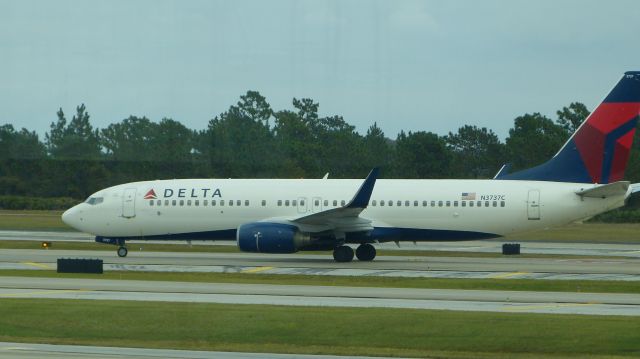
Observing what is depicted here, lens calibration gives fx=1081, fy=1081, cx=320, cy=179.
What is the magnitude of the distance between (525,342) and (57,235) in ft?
148

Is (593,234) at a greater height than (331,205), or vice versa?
(331,205)

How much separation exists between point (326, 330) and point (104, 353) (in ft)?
16.5

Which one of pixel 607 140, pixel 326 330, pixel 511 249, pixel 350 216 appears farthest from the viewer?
pixel 511 249

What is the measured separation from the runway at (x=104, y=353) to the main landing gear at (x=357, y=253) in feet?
75.8

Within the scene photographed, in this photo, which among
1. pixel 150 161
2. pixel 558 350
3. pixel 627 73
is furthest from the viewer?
pixel 150 161

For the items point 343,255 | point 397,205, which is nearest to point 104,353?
point 343,255

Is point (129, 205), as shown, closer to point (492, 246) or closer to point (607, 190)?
point (607, 190)

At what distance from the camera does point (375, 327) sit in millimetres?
22438

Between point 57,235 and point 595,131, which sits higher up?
point 595,131

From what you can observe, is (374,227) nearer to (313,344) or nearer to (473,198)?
(473,198)

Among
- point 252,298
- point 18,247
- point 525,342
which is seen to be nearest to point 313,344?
point 525,342

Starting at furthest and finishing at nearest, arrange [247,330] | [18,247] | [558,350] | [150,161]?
[150,161]
[18,247]
[247,330]
[558,350]

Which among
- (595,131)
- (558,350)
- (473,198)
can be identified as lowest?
(558,350)

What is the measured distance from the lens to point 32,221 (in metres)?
74.4
